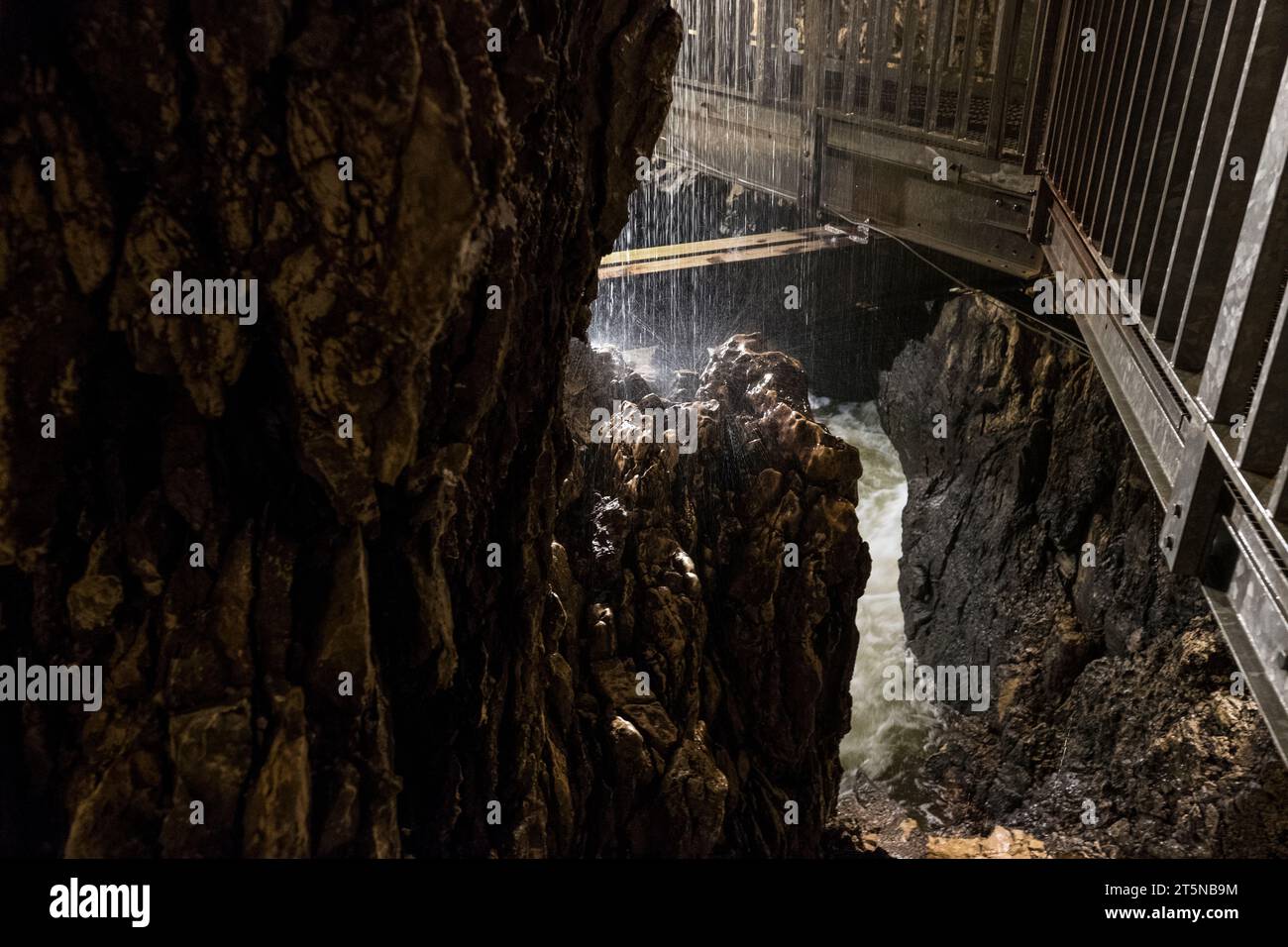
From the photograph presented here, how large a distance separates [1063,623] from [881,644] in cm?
399

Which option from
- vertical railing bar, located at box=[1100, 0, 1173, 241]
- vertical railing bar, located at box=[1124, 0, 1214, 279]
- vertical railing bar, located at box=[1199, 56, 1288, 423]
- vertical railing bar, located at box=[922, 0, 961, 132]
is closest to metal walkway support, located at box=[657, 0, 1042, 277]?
vertical railing bar, located at box=[922, 0, 961, 132]

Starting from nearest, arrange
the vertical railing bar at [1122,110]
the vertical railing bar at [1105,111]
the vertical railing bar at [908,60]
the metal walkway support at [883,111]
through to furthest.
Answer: the vertical railing bar at [1122,110], the vertical railing bar at [1105,111], the metal walkway support at [883,111], the vertical railing bar at [908,60]

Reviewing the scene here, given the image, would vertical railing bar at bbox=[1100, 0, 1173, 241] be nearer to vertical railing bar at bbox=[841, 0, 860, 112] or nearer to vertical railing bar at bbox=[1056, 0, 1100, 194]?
vertical railing bar at bbox=[1056, 0, 1100, 194]

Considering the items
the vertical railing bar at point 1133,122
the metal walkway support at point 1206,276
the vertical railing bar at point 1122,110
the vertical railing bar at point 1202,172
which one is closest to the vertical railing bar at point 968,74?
the metal walkway support at point 1206,276

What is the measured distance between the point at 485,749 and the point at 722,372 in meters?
6.15

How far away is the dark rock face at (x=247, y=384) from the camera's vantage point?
3.64 m

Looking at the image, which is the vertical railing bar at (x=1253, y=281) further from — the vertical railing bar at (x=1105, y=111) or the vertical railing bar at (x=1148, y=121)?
the vertical railing bar at (x=1105, y=111)

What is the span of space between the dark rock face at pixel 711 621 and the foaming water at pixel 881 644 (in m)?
3.50

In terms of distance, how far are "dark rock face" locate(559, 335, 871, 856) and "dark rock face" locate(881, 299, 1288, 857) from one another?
2.90 meters

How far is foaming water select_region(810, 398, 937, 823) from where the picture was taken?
40.8ft

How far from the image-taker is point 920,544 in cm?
1452
